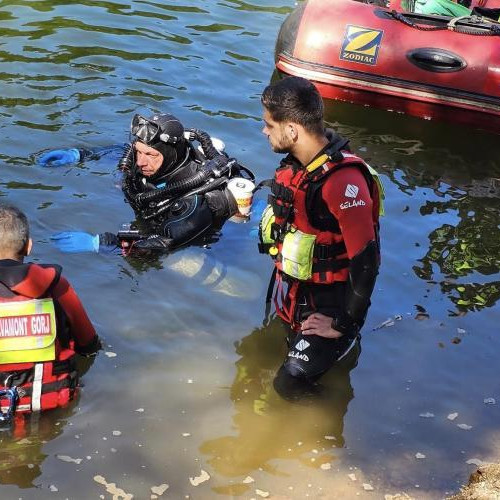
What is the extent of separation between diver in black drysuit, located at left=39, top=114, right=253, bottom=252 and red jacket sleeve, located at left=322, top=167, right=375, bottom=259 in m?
1.92

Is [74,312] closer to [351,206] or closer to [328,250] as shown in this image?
[328,250]

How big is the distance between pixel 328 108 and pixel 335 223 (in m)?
5.04

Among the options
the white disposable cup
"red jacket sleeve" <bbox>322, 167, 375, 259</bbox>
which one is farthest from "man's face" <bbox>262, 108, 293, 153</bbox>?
the white disposable cup

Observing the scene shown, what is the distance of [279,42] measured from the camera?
923cm

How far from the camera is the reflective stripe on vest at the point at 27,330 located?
3.95 m

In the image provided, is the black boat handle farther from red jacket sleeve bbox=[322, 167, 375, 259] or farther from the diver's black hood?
red jacket sleeve bbox=[322, 167, 375, 259]

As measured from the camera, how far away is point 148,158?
232 inches

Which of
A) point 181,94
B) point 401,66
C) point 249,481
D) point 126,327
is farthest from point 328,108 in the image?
point 249,481

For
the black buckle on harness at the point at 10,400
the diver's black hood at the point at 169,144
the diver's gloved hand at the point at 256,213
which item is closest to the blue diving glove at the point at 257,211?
the diver's gloved hand at the point at 256,213

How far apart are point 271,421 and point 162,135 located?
7.79 ft

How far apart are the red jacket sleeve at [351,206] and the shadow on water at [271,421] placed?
113 cm

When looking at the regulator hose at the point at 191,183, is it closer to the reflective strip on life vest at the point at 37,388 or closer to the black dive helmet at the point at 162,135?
the black dive helmet at the point at 162,135

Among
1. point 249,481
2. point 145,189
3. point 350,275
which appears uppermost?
point 350,275

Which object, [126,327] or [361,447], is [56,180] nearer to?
[126,327]
